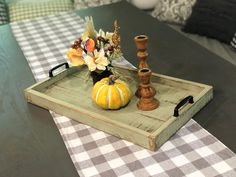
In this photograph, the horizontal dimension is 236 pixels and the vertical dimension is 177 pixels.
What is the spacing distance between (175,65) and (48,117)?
1.80 ft

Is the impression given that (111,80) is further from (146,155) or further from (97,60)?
(146,155)

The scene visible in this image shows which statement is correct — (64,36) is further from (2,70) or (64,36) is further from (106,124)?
(106,124)

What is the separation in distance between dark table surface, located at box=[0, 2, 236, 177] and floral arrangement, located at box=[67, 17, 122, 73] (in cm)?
22

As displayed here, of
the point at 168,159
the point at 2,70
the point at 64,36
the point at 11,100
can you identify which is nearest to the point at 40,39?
the point at 64,36

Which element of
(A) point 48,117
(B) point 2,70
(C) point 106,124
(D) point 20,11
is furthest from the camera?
(D) point 20,11

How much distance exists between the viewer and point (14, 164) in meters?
1.00

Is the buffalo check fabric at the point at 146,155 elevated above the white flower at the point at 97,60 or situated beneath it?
situated beneath

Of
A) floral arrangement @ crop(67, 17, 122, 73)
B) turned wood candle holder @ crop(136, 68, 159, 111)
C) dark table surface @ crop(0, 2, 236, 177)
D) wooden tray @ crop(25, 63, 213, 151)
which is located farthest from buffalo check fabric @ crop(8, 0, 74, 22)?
turned wood candle holder @ crop(136, 68, 159, 111)

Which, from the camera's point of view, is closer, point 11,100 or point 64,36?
point 11,100

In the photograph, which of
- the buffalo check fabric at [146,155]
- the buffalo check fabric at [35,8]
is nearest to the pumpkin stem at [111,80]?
the buffalo check fabric at [146,155]

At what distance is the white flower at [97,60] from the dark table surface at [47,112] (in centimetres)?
22

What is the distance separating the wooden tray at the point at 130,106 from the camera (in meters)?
1.00

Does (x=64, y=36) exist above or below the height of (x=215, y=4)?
below

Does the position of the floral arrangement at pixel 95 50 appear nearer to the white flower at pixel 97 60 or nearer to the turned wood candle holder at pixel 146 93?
the white flower at pixel 97 60
